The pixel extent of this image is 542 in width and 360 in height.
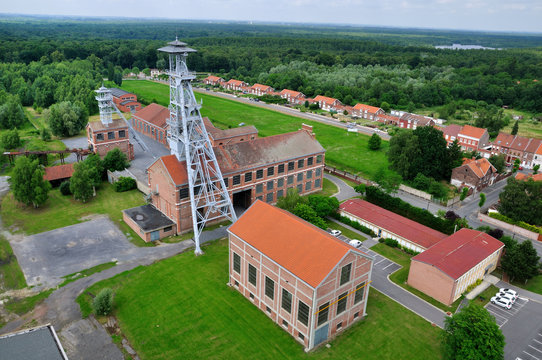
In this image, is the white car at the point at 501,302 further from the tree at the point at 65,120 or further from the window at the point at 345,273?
the tree at the point at 65,120

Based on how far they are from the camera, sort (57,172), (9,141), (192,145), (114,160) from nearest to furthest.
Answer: (192,145)
(57,172)
(114,160)
(9,141)

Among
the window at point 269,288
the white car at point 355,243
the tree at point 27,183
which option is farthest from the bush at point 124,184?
the white car at point 355,243

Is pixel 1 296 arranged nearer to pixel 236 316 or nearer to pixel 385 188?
pixel 236 316

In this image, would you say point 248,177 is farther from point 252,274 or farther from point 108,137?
point 108,137

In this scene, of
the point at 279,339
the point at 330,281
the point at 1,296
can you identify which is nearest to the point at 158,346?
the point at 279,339

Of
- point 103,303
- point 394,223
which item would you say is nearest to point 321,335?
point 103,303

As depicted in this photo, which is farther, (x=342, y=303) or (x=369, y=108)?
(x=369, y=108)

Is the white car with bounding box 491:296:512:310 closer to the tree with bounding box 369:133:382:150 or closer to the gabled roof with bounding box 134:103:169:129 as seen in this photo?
the tree with bounding box 369:133:382:150

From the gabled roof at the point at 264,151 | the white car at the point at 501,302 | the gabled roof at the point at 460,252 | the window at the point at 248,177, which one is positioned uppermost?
the gabled roof at the point at 264,151
